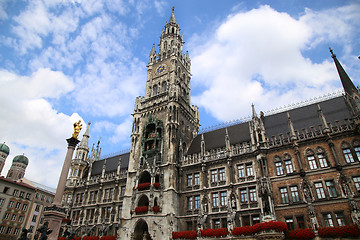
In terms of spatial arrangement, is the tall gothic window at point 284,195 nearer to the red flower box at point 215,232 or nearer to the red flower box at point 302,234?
the red flower box at point 302,234

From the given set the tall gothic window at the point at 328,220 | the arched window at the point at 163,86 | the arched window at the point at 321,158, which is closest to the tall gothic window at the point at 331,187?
the arched window at the point at 321,158

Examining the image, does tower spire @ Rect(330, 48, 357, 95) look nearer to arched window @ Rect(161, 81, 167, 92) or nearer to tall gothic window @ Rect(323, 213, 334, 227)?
tall gothic window @ Rect(323, 213, 334, 227)

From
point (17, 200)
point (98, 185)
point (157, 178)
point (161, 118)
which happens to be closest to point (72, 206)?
point (98, 185)

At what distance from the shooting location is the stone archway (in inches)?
1286

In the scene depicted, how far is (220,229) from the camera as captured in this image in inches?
1104

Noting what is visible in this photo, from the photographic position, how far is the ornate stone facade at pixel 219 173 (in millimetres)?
26359

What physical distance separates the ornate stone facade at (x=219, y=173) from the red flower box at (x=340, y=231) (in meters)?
0.98

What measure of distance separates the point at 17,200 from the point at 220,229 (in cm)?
4583

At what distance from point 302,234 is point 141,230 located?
796 inches

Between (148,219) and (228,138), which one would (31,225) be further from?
(228,138)

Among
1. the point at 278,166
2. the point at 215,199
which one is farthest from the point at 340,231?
the point at 215,199

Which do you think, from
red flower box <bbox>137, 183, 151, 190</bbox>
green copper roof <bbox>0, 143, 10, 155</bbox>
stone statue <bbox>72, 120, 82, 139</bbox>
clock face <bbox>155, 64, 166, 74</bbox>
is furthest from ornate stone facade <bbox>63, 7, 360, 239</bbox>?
green copper roof <bbox>0, 143, 10, 155</bbox>

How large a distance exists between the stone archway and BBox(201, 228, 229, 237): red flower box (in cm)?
824

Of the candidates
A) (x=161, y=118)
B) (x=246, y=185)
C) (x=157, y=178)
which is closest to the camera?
(x=246, y=185)
